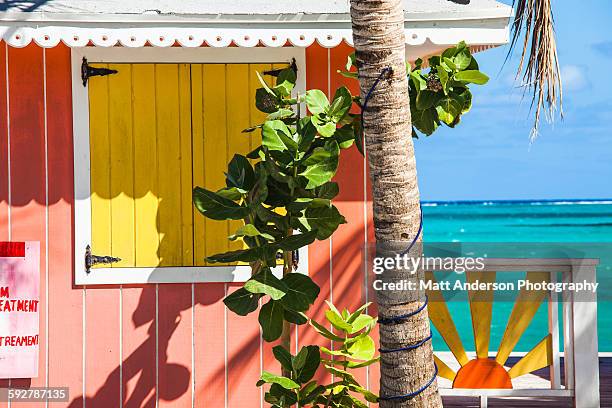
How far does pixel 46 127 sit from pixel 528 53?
320 cm

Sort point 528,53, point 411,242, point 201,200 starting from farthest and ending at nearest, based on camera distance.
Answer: point 528,53 < point 201,200 < point 411,242

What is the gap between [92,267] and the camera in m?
6.12

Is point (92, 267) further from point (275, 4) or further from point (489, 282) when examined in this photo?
point (489, 282)

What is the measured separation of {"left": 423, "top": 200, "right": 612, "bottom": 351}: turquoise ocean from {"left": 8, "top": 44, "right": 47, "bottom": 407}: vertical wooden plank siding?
11.8 m

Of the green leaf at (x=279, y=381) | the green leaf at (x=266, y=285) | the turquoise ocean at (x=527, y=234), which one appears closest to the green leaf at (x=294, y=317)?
the green leaf at (x=266, y=285)

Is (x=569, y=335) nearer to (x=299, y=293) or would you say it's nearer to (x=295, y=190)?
(x=299, y=293)

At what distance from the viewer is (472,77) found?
203 inches

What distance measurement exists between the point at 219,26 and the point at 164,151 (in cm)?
100

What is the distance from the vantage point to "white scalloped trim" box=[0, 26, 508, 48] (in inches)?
218

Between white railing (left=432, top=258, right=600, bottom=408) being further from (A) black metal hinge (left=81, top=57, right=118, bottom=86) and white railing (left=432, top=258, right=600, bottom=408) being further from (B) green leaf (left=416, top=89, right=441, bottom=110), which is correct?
(A) black metal hinge (left=81, top=57, right=118, bottom=86)

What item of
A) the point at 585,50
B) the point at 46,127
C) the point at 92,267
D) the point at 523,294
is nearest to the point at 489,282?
the point at 523,294

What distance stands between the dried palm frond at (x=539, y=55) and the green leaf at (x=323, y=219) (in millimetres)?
1444

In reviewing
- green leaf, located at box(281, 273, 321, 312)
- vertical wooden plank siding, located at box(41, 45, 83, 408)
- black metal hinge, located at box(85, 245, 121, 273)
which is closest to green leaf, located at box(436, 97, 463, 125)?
green leaf, located at box(281, 273, 321, 312)

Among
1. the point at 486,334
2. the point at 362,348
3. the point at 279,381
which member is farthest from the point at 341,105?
the point at 486,334
